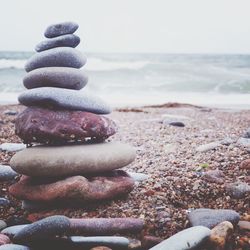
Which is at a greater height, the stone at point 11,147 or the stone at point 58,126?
the stone at point 58,126

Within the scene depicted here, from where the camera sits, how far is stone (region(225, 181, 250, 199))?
12.7 feet

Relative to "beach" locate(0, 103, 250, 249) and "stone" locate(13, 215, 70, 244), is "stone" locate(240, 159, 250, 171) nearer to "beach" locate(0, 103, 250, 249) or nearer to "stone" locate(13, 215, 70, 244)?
"beach" locate(0, 103, 250, 249)

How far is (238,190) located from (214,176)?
52 centimetres

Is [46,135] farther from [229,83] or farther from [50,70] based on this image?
[229,83]

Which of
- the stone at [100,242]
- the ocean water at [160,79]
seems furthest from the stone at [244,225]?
the ocean water at [160,79]

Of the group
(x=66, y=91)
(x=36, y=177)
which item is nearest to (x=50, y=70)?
(x=66, y=91)

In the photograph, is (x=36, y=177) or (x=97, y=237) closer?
(x=97, y=237)

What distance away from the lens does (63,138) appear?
12.7 ft

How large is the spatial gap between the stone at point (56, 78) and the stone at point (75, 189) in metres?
1.02

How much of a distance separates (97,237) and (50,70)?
74.7 inches

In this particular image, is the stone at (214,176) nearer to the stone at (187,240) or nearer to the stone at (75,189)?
the stone at (75,189)

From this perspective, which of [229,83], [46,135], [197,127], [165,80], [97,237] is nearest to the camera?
[97,237]

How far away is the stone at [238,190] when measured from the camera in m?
3.88

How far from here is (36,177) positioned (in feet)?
13.1
